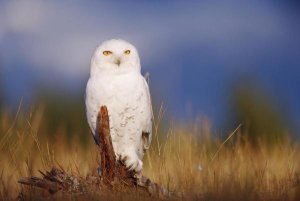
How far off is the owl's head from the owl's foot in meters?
0.66

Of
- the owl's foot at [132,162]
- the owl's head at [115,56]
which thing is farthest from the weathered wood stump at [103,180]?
the owl's head at [115,56]

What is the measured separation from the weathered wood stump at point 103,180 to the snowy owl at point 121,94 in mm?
141

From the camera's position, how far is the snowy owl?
13.8 ft

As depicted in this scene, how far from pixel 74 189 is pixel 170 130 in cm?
101

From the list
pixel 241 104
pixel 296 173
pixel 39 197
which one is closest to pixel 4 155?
pixel 39 197

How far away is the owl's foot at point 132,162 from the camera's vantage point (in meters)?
4.37

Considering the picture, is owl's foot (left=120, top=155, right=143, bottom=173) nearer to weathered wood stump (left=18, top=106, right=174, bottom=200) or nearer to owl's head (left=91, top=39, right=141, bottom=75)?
weathered wood stump (left=18, top=106, right=174, bottom=200)

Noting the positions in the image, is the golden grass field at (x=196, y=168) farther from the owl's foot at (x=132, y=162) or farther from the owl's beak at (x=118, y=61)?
the owl's beak at (x=118, y=61)

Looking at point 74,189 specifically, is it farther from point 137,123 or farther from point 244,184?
point 244,184

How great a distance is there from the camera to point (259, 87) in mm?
13547

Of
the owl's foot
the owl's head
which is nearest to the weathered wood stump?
the owl's foot

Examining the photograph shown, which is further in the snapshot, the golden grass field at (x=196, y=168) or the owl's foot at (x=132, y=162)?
the owl's foot at (x=132, y=162)

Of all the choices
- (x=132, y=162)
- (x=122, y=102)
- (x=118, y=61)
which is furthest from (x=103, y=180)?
(x=118, y=61)

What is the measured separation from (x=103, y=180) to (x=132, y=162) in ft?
1.22
